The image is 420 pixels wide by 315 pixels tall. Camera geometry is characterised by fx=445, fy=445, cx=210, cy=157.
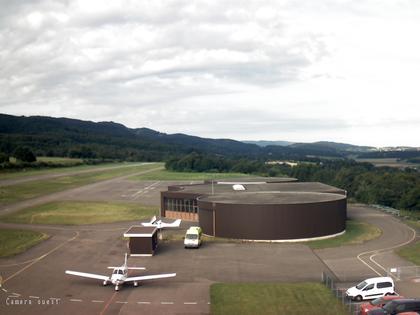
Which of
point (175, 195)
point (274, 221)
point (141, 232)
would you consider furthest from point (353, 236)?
point (175, 195)

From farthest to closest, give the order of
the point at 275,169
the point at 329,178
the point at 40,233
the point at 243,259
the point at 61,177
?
the point at 275,169
the point at 329,178
the point at 61,177
the point at 40,233
the point at 243,259

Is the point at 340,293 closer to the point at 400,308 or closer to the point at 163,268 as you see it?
the point at 400,308

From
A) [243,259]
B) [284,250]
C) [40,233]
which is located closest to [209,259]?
[243,259]

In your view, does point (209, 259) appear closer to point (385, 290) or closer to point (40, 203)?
point (385, 290)

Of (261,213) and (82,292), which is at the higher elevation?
(261,213)

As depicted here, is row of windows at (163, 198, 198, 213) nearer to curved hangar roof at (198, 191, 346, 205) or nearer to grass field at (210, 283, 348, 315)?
curved hangar roof at (198, 191, 346, 205)

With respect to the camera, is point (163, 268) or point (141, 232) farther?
point (141, 232)
